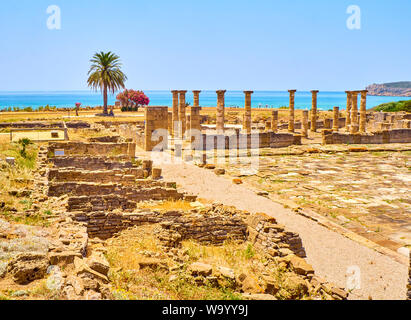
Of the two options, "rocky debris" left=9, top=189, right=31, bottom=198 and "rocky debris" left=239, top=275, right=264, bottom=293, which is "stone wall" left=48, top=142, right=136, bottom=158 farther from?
"rocky debris" left=239, top=275, right=264, bottom=293

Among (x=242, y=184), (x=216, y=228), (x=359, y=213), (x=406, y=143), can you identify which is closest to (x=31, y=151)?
(x=242, y=184)

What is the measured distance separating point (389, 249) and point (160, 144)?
1860cm

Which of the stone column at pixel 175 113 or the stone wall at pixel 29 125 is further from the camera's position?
the stone column at pixel 175 113

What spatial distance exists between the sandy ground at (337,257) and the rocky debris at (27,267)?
17.3 ft

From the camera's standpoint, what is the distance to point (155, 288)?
6699 millimetres

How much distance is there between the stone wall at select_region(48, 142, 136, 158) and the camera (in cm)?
2169

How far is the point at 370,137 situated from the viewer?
1244 inches

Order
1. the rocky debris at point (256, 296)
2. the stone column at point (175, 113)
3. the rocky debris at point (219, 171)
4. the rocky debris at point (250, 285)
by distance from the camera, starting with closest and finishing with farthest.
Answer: the rocky debris at point (256, 296), the rocky debris at point (250, 285), the rocky debris at point (219, 171), the stone column at point (175, 113)

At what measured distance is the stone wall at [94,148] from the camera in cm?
2169

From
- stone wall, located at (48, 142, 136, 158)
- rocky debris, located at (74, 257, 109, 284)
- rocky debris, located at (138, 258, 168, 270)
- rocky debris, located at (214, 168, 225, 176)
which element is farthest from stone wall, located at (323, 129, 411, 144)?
rocky debris, located at (74, 257, 109, 284)

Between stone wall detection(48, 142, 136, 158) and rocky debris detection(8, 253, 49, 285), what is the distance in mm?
15397

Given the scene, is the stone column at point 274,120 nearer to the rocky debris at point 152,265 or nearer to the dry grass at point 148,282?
the dry grass at point 148,282

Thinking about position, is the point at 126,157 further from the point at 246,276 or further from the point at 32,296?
the point at 32,296

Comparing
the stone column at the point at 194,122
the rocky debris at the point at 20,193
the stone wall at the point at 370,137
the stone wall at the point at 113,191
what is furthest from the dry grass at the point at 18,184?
the stone wall at the point at 370,137
